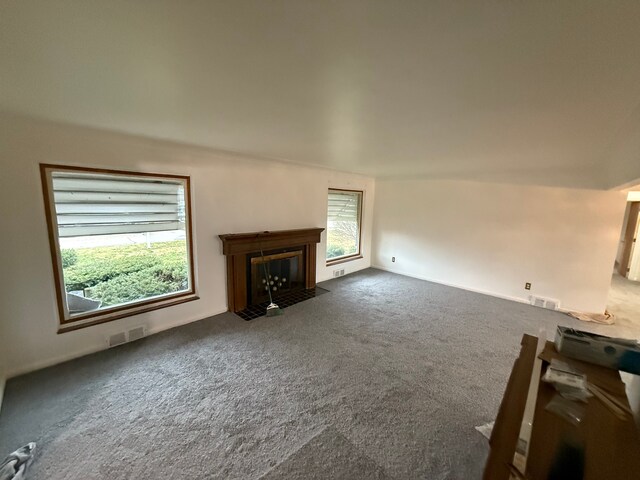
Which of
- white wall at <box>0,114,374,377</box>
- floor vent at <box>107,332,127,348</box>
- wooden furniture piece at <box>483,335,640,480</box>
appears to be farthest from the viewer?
floor vent at <box>107,332,127,348</box>

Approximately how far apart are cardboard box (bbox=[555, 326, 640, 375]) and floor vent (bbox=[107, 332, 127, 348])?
3590 millimetres

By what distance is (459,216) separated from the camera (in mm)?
4492

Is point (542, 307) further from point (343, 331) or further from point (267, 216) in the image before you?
point (267, 216)

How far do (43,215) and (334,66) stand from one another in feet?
8.76

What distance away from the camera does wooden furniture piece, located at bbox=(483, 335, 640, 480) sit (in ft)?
→ 2.74

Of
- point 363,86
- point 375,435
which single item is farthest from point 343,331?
point 363,86

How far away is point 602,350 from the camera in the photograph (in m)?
1.37

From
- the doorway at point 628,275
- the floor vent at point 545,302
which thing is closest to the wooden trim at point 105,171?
the floor vent at point 545,302

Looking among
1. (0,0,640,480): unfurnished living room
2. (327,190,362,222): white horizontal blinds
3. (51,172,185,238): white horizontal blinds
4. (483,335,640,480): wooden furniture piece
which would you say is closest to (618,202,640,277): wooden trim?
(0,0,640,480): unfurnished living room

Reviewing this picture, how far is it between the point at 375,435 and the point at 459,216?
3914mm

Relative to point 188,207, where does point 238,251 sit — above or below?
below

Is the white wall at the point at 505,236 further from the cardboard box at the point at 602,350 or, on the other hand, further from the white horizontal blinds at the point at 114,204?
the white horizontal blinds at the point at 114,204

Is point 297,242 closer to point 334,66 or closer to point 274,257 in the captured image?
point 274,257

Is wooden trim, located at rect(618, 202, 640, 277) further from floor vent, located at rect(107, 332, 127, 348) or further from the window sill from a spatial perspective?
floor vent, located at rect(107, 332, 127, 348)
